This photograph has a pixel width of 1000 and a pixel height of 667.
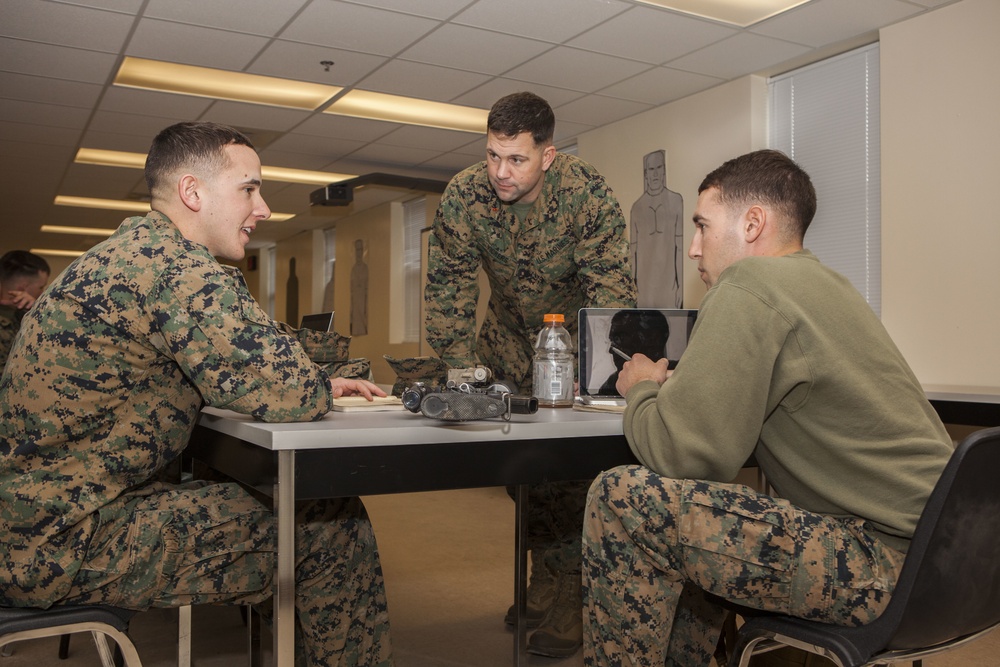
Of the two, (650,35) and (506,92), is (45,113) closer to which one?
(506,92)

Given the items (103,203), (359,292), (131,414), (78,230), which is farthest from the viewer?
(78,230)

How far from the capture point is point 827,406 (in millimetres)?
1282

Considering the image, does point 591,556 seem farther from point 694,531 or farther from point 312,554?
point 312,554

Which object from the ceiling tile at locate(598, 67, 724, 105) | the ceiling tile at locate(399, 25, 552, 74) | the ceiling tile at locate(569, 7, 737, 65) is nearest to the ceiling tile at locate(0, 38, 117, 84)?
the ceiling tile at locate(399, 25, 552, 74)

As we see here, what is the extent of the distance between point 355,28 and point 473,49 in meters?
0.69

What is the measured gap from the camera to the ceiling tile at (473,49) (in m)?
4.48

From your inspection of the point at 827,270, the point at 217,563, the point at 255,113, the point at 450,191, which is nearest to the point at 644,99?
the point at 255,113

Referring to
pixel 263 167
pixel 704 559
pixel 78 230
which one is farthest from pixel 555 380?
pixel 78 230

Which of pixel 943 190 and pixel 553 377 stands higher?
pixel 943 190

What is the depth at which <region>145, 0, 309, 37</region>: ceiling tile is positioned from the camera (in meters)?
4.05

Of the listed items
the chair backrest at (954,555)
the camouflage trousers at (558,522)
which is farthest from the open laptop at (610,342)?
the chair backrest at (954,555)

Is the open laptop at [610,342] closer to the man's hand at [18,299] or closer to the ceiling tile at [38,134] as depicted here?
the man's hand at [18,299]

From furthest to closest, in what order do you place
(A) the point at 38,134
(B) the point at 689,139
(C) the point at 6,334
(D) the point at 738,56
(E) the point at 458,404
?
(A) the point at 38,134 < (B) the point at 689,139 < (D) the point at 738,56 < (C) the point at 6,334 < (E) the point at 458,404

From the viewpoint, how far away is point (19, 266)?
160 inches
